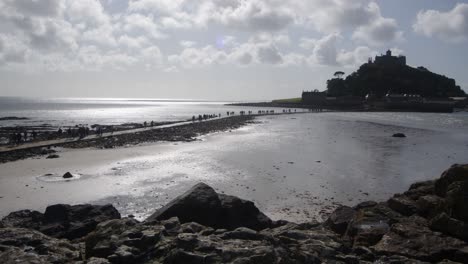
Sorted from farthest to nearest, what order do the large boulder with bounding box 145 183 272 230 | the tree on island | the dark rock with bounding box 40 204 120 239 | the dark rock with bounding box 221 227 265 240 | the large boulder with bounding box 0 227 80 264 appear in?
the tree on island → the large boulder with bounding box 145 183 272 230 → the dark rock with bounding box 40 204 120 239 → the dark rock with bounding box 221 227 265 240 → the large boulder with bounding box 0 227 80 264

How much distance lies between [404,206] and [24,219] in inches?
462

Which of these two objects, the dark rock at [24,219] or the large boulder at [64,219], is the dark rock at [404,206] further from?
the dark rock at [24,219]

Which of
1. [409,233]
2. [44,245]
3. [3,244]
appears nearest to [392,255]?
[409,233]

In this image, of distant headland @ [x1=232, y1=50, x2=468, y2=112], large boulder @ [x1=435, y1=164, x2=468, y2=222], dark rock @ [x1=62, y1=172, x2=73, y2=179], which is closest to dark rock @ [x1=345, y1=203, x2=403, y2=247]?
large boulder @ [x1=435, y1=164, x2=468, y2=222]

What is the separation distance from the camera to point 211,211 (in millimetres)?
11359

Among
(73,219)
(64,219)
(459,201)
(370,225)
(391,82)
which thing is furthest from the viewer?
(391,82)

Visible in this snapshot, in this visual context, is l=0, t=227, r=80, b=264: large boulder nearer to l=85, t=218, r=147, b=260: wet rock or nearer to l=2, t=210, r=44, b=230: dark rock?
l=85, t=218, r=147, b=260: wet rock

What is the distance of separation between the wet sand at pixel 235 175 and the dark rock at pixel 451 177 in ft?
16.0

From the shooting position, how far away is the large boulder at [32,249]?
6.70m

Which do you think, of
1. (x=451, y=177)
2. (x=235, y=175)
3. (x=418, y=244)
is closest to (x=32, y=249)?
(x=418, y=244)

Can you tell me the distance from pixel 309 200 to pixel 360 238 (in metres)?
8.82

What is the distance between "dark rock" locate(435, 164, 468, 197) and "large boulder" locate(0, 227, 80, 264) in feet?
33.3

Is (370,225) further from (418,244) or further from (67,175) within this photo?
(67,175)

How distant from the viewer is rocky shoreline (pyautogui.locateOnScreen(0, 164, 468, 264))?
6828 mm
